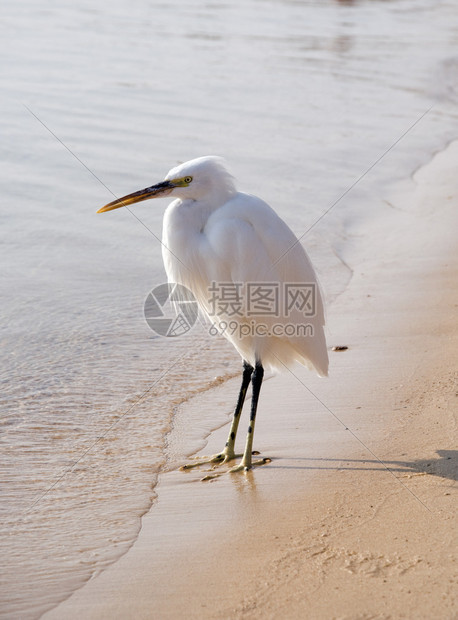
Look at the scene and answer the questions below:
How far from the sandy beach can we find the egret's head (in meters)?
1.25

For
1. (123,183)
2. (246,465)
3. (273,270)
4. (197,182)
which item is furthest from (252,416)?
(123,183)

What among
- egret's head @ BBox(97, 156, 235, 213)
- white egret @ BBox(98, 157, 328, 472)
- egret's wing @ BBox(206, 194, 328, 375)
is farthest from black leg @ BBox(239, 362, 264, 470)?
egret's head @ BBox(97, 156, 235, 213)

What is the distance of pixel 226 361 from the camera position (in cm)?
537

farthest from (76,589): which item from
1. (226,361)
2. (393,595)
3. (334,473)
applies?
(226,361)

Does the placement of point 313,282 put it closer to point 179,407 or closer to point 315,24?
point 179,407

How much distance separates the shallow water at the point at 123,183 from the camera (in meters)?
3.77

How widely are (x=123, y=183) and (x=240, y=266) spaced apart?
433 centimetres

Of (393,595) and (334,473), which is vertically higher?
(393,595)

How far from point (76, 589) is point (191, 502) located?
31.6 inches

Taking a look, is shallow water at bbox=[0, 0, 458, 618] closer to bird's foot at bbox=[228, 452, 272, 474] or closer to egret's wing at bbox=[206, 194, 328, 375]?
bird's foot at bbox=[228, 452, 272, 474]

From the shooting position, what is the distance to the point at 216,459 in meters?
4.11

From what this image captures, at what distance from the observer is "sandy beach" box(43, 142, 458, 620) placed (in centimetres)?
277

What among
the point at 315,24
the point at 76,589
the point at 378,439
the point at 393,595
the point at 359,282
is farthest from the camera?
the point at 315,24

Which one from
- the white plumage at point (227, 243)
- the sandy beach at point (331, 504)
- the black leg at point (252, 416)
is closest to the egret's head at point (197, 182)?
the white plumage at point (227, 243)
